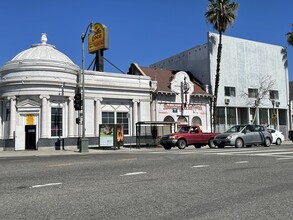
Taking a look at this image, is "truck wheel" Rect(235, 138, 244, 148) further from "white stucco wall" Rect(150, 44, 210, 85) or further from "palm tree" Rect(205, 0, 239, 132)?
"white stucco wall" Rect(150, 44, 210, 85)

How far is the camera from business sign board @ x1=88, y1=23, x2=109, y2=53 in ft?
123

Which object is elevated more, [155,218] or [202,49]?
[202,49]

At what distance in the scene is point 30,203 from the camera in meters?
6.18

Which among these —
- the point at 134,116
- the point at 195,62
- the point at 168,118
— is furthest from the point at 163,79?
the point at 134,116

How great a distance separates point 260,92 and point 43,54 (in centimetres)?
2738

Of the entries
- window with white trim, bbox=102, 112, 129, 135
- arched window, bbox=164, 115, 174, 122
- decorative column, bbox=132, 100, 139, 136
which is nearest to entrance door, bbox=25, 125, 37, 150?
window with white trim, bbox=102, 112, 129, 135

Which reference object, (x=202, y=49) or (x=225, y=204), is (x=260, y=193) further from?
(x=202, y=49)

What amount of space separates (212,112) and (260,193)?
33681mm

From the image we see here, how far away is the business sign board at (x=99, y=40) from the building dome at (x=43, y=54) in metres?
4.92

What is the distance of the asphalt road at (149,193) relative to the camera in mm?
5422

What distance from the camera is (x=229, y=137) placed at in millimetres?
22766

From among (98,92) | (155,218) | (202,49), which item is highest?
(202,49)

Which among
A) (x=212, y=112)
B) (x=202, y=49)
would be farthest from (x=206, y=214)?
(x=202, y=49)

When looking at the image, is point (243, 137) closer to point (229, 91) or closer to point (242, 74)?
point (229, 91)
